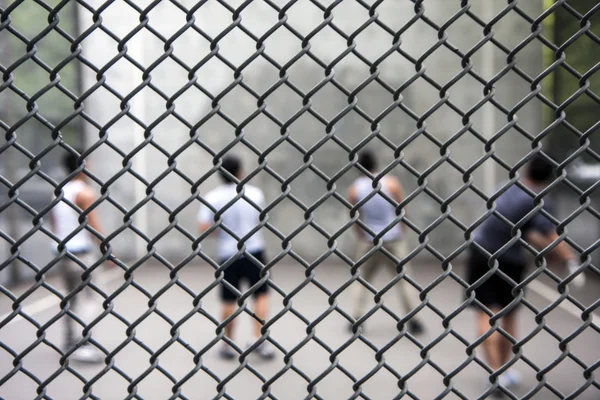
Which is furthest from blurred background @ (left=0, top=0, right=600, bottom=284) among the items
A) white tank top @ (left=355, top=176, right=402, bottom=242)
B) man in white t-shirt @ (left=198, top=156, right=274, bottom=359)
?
man in white t-shirt @ (left=198, top=156, right=274, bottom=359)

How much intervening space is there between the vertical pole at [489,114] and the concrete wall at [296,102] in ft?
0.27

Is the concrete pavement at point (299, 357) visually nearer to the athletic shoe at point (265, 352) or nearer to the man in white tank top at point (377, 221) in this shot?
the athletic shoe at point (265, 352)

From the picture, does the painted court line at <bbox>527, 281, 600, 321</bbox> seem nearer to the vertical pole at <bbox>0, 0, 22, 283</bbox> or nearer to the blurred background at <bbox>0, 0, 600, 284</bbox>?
the blurred background at <bbox>0, 0, 600, 284</bbox>

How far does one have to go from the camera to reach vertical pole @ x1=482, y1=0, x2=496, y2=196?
9703 millimetres

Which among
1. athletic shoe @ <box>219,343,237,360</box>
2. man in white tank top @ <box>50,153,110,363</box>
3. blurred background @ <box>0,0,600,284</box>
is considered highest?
blurred background @ <box>0,0,600,284</box>

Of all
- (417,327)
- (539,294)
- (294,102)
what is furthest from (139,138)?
(539,294)

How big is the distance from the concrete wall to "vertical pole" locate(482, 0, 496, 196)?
0.08 meters

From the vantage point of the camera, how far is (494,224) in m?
4.36

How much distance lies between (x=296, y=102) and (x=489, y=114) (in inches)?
130

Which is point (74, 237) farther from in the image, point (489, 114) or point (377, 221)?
point (489, 114)

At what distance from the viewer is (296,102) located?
10.3 m

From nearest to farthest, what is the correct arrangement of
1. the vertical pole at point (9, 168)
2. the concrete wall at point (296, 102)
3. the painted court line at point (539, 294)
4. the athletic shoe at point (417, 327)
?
the athletic shoe at point (417, 327) < the painted court line at point (539, 294) < the vertical pole at point (9, 168) < the concrete wall at point (296, 102)

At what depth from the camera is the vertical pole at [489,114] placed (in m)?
9.70

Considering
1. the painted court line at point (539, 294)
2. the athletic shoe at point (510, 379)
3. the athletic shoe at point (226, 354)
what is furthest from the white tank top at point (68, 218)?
the athletic shoe at point (510, 379)
